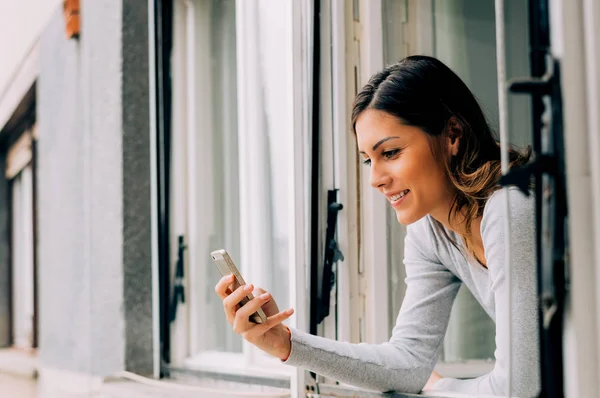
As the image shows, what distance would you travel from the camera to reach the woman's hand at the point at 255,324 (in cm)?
131

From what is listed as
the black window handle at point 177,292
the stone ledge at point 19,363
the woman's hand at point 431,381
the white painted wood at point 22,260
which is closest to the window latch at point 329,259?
the woman's hand at point 431,381

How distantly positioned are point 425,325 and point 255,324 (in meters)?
0.39

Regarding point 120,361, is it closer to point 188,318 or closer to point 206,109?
point 188,318

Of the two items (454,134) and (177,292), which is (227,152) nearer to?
(177,292)

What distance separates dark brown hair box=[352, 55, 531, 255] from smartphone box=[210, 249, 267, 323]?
42cm

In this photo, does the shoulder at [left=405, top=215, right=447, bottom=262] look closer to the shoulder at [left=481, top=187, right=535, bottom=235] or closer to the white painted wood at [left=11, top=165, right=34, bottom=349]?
the shoulder at [left=481, top=187, right=535, bottom=235]

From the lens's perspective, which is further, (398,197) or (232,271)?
(398,197)

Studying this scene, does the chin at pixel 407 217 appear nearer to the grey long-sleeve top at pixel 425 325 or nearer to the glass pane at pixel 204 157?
the grey long-sleeve top at pixel 425 325

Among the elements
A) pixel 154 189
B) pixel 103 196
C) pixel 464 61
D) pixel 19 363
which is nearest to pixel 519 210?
pixel 464 61

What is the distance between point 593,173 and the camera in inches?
34.2

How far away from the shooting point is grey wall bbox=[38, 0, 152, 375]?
8.86 feet

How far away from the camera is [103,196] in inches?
113

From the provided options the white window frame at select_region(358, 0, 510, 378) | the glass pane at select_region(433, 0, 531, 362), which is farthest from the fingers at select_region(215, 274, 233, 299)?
the glass pane at select_region(433, 0, 531, 362)

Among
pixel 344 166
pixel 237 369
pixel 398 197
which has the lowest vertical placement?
pixel 237 369
